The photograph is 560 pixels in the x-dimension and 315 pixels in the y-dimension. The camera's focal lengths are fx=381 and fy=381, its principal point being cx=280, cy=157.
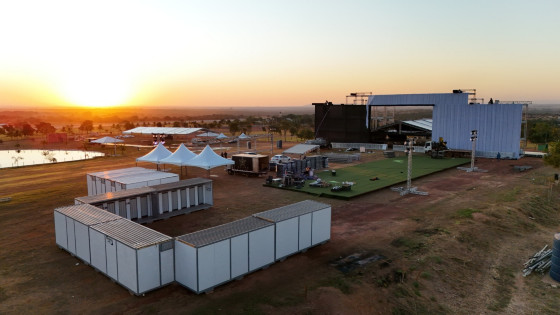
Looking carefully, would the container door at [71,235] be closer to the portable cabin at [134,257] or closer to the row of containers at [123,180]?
the portable cabin at [134,257]

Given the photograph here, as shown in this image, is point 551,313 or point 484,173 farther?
point 484,173

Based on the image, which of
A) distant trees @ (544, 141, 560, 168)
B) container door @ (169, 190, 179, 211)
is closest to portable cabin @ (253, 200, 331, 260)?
container door @ (169, 190, 179, 211)

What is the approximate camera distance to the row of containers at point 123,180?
24.3 meters

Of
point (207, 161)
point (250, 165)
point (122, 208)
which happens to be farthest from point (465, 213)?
point (207, 161)

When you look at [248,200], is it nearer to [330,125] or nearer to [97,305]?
[97,305]

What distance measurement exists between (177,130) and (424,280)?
201 ft

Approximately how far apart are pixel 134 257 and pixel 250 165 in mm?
22797

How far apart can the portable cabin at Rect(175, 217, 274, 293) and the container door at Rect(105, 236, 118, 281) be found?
7.13 feet

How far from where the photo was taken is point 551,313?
1227 cm

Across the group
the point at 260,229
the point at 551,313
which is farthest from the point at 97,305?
the point at 551,313

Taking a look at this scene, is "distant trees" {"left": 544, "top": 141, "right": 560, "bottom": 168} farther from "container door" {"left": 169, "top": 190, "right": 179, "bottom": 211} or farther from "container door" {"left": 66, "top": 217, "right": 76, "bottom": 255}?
"container door" {"left": 66, "top": 217, "right": 76, "bottom": 255}

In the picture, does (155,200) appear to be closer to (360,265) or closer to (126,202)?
(126,202)

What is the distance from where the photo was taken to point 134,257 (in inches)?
501

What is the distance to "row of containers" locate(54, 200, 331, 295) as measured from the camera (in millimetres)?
12953
